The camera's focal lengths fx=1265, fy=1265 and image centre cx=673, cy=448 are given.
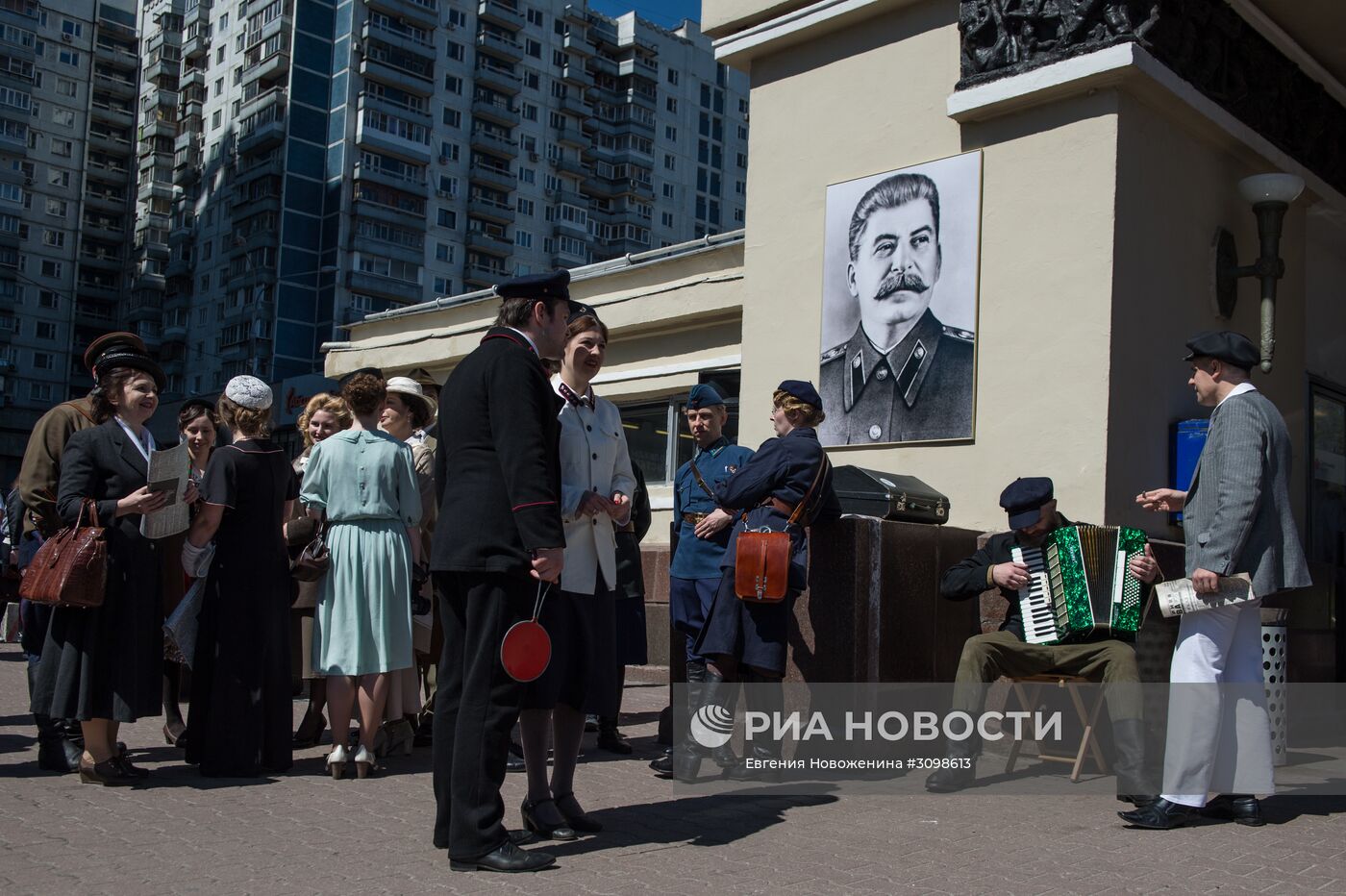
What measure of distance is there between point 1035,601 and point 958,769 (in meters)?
1.00

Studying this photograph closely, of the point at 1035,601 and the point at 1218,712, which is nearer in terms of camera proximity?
the point at 1218,712

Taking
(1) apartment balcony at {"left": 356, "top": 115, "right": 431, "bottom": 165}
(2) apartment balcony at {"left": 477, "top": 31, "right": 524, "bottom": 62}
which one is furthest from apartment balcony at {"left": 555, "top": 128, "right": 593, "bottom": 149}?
(1) apartment balcony at {"left": 356, "top": 115, "right": 431, "bottom": 165}

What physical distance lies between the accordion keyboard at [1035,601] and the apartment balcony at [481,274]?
79577 mm

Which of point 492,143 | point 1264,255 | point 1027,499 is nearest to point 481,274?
point 492,143

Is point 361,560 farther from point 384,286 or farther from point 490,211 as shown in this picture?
point 490,211

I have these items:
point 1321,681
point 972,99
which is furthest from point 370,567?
point 1321,681

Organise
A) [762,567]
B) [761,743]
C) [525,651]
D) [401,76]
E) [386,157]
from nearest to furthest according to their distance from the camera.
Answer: [525,651] → [762,567] → [761,743] → [386,157] → [401,76]

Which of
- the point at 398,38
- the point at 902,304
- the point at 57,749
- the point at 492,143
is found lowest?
the point at 57,749

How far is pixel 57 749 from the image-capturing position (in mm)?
6461

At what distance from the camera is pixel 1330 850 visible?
5047 mm

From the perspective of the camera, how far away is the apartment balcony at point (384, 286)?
254 ft

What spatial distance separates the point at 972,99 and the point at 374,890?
6960 mm

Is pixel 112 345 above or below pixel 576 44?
below

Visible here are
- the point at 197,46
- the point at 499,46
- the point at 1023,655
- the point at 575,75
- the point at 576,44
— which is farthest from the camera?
Result: the point at 575,75
